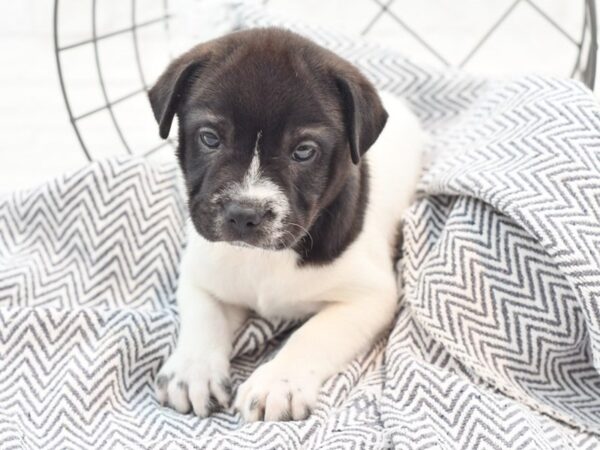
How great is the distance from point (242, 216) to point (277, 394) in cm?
56

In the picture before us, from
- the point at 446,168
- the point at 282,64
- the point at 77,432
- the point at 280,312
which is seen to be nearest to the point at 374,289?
the point at 280,312

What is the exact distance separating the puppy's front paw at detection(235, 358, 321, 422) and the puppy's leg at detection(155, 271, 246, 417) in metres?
0.10

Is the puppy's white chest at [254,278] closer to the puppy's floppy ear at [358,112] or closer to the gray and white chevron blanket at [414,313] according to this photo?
the gray and white chevron blanket at [414,313]

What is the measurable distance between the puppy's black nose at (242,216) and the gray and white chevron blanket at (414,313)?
22.9 inches

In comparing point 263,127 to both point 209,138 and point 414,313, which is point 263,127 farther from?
point 414,313

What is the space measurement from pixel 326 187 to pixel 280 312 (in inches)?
21.3

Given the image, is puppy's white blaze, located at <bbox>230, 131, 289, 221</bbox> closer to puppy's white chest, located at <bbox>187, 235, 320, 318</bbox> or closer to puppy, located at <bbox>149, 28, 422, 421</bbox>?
puppy, located at <bbox>149, 28, 422, 421</bbox>

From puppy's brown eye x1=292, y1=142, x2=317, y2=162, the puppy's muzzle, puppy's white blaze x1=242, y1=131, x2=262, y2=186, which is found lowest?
the puppy's muzzle

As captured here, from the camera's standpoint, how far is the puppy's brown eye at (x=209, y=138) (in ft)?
8.18

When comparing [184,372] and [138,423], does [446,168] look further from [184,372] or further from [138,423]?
[138,423]

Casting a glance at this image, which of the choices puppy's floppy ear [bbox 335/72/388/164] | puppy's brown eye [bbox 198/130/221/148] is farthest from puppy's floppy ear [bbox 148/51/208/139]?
puppy's floppy ear [bbox 335/72/388/164]

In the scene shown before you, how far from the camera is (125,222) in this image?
333cm

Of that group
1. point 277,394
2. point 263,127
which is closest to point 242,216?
point 263,127

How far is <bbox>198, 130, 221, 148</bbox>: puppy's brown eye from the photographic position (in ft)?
8.18
